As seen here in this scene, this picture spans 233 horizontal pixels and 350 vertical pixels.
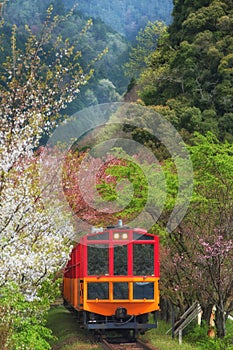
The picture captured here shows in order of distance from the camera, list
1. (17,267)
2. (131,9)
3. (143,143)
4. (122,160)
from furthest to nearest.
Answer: (131,9) < (143,143) < (122,160) < (17,267)

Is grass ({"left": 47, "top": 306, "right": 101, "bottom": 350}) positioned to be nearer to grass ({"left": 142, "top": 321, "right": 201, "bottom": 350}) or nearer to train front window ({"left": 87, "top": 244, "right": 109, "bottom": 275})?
grass ({"left": 142, "top": 321, "right": 201, "bottom": 350})

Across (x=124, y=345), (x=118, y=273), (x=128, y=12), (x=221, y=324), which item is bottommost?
(x=124, y=345)

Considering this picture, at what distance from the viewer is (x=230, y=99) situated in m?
29.1

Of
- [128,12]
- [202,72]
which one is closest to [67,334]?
[202,72]

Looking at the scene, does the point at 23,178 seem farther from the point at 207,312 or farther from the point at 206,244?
the point at 207,312

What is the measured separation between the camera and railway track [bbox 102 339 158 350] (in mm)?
14859

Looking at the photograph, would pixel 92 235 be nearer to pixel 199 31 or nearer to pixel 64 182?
A: pixel 64 182

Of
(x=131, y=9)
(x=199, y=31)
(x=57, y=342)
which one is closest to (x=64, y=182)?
(x=57, y=342)

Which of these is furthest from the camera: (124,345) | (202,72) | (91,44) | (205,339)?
(91,44)

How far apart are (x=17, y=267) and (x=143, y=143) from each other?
746 inches

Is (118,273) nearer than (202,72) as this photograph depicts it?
Yes

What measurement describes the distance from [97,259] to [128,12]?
9876 cm

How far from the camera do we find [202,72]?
99.3 ft

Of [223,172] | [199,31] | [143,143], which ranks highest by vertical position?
[199,31]
